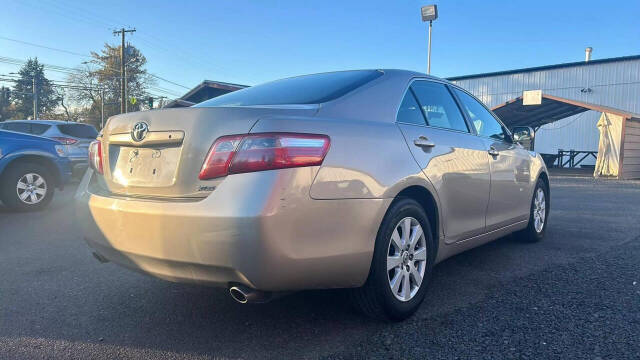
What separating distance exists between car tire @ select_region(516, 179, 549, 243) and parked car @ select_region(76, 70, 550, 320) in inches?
77.5

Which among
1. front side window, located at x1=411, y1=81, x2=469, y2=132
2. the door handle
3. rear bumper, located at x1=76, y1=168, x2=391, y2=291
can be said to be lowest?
rear bumper, located at x1=76, y1=168, x2=391, y2=291

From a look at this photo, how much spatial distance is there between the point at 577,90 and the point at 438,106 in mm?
28337

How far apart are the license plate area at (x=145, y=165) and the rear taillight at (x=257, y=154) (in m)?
0.22

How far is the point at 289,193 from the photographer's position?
2107 mm

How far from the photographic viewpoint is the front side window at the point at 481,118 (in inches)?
155

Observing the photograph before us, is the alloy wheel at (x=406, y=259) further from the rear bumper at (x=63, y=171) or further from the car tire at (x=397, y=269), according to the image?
the rear bumper at (x=63, y=171)

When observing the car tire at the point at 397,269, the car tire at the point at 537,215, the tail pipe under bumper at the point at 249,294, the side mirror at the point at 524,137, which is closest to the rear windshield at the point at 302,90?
the car tire at the point at 397,269

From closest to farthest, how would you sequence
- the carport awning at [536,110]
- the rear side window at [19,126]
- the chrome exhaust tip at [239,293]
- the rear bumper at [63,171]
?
the chrome exhaust tip at [239,293], the rear bumper at [63,171], the rear side window at [19,126], the carport awning at [536,110]

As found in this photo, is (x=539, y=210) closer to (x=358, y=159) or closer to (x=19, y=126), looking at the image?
(x=358, y=159)

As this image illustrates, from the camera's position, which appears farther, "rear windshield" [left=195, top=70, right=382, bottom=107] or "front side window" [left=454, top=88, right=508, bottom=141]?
"front side window" [left=454, top=88, right=508, bottom=141]

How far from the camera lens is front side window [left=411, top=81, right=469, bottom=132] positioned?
3303 mm

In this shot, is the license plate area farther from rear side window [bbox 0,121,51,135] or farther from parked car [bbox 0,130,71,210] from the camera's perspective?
rear side window [bbox 0,121,51,135]

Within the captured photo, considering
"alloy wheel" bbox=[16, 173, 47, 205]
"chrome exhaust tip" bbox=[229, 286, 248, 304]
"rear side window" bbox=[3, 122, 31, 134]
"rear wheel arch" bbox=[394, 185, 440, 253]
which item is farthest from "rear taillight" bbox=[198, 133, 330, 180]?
"rear side window" bbox=[3, 122, 31, 134]

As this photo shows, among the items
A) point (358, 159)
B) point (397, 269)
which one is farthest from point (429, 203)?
point (358, 159)
